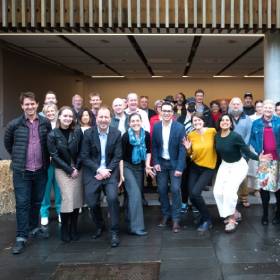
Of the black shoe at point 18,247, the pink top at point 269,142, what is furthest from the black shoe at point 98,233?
the pink top at point 269,142

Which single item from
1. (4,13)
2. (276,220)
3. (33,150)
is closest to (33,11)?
(4,13)

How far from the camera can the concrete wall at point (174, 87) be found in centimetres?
2006

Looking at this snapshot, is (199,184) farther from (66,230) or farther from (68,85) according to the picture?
(68,85)

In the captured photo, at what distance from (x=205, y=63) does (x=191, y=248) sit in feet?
33.2

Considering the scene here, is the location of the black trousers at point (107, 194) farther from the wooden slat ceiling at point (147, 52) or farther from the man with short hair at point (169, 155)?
the wooden slat ceiling at point (147, 52)

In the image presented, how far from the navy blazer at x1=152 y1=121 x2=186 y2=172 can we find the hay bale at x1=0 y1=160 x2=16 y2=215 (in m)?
2.54

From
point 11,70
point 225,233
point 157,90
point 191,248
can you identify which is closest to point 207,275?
point 191,248

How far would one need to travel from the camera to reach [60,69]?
1628 cm

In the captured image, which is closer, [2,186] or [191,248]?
[191,248]

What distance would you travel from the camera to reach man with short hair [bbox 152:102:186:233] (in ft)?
19.9

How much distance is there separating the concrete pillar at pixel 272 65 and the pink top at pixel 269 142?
2.96 metres

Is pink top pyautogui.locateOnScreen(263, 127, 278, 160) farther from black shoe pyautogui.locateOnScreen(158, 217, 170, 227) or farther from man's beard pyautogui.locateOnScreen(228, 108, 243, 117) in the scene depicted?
black shoe pyautogui.locateOnScreen(158, 217, 170, 227)

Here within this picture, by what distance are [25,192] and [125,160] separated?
1.37m

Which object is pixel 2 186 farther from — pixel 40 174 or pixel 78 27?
pixel 78 27
